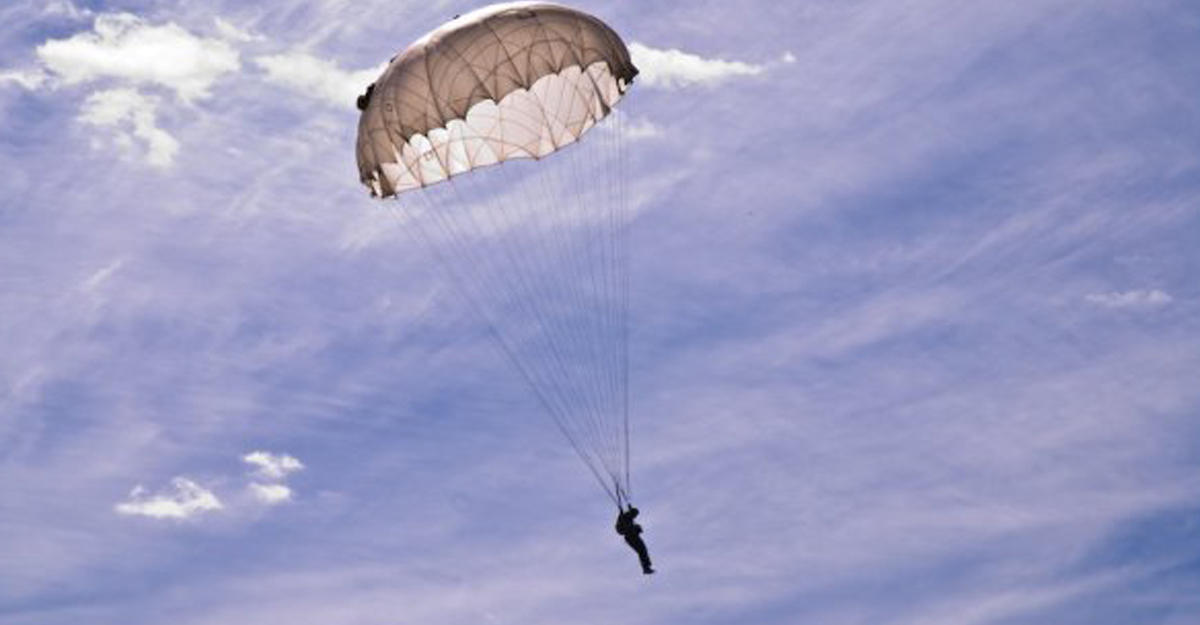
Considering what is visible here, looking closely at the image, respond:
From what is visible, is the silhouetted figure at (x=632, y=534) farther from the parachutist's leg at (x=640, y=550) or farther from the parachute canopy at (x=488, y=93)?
the parachute canopy at (x=488, y=93)

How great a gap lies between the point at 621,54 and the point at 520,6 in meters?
3.27

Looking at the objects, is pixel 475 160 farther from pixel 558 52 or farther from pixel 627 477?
pixel 627 477

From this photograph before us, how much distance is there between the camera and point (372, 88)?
43531 millimetres

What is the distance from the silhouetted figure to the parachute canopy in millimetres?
10215

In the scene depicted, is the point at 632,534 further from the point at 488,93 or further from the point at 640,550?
the point at 488,93

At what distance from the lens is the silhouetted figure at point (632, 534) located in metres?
42.2

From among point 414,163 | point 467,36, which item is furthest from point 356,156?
point 467,36

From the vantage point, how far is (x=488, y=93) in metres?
42.5

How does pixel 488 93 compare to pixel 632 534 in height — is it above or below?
above

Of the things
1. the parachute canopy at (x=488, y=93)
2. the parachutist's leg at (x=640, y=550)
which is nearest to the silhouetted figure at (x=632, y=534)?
the parachutist's leg at (x=640, y=550)

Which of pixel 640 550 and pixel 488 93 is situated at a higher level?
pixel 488 93

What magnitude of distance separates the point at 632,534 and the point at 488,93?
11.8 meters

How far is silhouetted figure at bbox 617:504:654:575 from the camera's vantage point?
4216 cm

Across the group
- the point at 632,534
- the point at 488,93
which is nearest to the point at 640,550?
the point at 632,534
